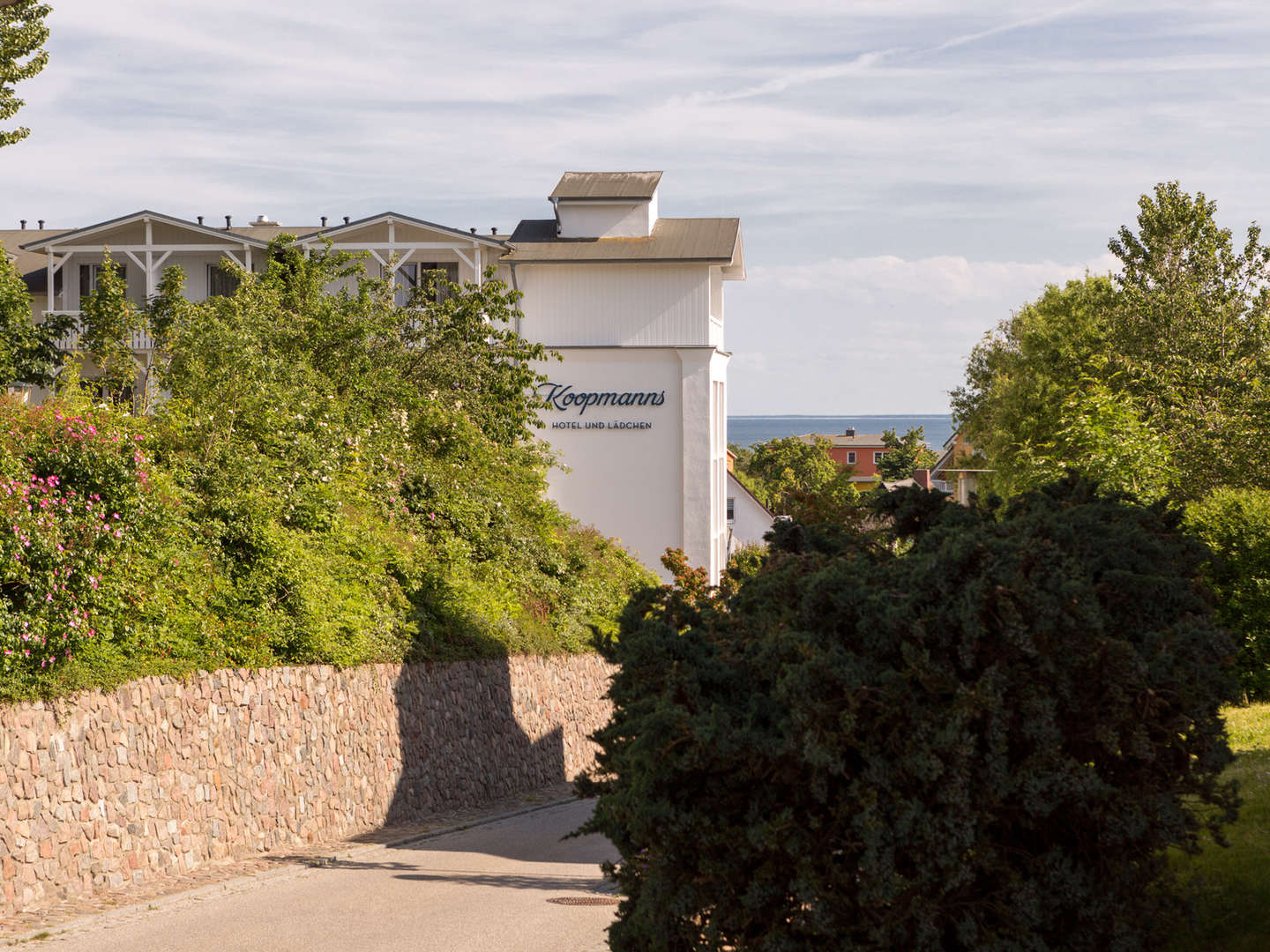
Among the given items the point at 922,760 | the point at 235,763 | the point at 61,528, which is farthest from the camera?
the point at 235,763

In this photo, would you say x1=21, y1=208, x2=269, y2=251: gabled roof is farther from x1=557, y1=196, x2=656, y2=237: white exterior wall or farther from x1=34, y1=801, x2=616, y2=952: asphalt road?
x1=34, y1=801, x2=616, y2=952: asphalt road

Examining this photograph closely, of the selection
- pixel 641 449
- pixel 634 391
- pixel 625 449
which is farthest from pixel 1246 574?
pixel 634 391

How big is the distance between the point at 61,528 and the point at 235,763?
3.80 m

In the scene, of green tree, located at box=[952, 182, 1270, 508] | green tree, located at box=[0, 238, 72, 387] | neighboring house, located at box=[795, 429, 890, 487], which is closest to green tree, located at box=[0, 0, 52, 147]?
green tree, located at box=[0, 238, 72, 387]

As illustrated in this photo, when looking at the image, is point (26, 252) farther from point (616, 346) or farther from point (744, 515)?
point (744, 515)

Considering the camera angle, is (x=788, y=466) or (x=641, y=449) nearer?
(x=641, y=449)

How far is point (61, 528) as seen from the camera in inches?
465

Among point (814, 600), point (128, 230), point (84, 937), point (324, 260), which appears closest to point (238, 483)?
point (84, 937)

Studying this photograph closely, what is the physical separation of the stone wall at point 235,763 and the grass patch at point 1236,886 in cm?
921

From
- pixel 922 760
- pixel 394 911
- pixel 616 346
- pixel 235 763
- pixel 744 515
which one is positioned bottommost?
pixel 394 911

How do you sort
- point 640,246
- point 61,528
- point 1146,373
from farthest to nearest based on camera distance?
1. point 640,246
2. point 1146,373
3. point 61,528

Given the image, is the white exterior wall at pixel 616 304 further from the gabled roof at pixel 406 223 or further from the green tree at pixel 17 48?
the green tree at pixel 17 48

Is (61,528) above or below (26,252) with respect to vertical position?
below

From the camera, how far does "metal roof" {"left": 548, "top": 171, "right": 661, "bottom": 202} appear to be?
128ft
